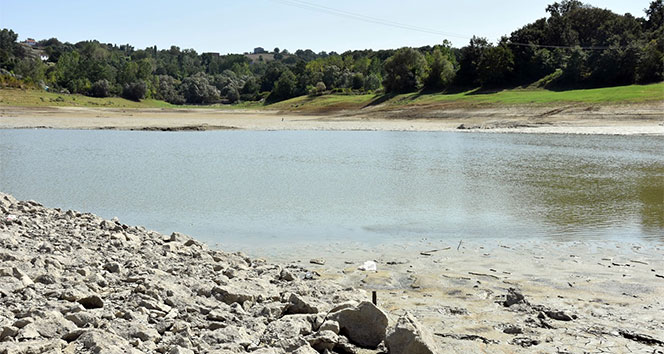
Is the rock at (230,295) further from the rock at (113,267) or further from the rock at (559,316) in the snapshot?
the rock at (559,316)

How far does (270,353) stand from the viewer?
4.45 m

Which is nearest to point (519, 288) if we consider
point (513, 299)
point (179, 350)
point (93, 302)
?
point (513, 299)

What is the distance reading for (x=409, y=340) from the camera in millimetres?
4613

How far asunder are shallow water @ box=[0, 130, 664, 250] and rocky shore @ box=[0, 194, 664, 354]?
1.88m

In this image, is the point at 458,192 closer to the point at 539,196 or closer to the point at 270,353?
the point at 539,196

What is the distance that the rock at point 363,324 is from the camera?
5008mm

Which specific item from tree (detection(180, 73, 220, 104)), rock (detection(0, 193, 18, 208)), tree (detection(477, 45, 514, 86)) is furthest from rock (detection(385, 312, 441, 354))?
tree (detection(180, 73, 220, 104))

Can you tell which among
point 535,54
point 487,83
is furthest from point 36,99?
point 535,54

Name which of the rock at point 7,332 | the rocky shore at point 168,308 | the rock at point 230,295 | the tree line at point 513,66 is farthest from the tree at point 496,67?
the rock at point 7,332

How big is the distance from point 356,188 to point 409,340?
40.8ft

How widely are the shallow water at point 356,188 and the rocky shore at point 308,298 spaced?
1884 millimetres

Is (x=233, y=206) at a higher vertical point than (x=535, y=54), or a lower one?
lower

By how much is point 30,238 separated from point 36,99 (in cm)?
6498

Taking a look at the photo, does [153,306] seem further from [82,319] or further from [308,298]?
[308,298]
